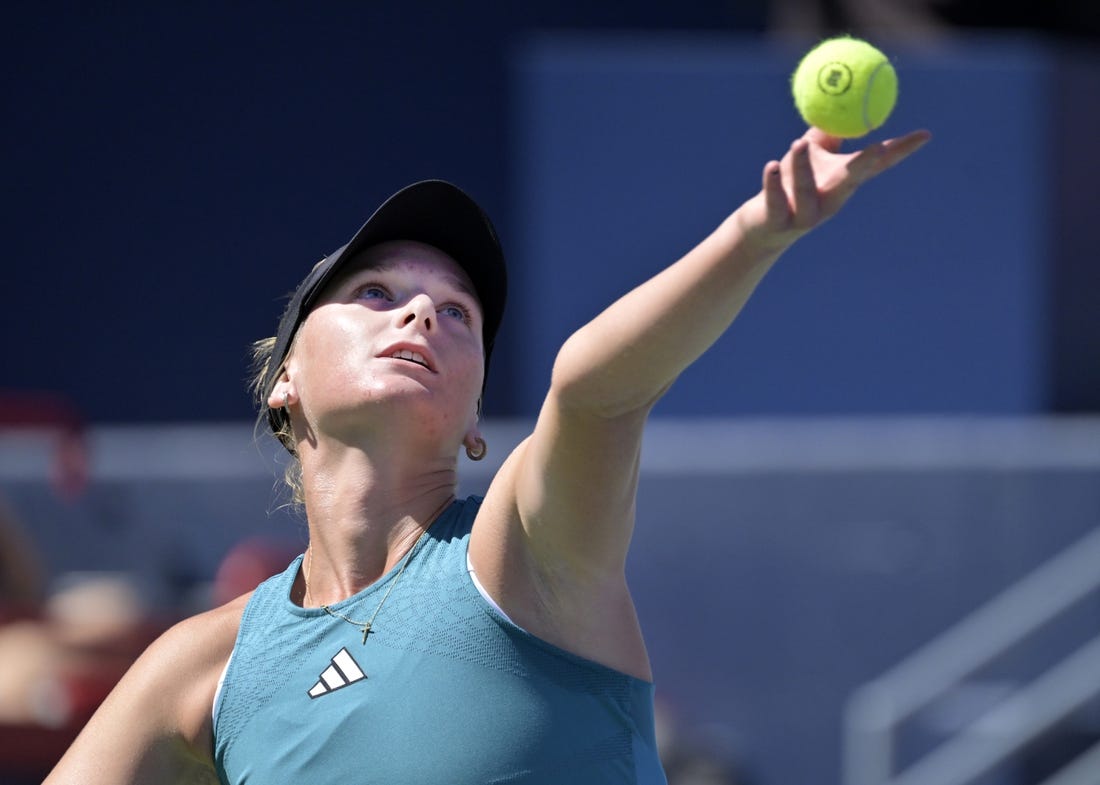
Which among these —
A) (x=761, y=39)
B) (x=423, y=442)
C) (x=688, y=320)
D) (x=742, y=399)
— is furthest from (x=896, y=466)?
(x=688, y=320)

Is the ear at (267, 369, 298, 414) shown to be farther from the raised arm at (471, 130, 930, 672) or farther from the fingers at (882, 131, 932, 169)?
the fingers at (882, 131, 932, 169)

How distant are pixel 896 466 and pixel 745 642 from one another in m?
0.98

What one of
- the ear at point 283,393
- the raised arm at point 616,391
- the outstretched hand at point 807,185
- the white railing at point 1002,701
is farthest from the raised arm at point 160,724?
the white railing at point 1002,701

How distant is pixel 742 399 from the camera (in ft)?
28.0

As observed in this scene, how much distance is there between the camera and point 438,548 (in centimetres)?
214

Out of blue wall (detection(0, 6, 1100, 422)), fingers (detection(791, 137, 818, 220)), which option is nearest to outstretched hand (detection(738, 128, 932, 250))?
fingers (detection(791, 137, 818, 220))

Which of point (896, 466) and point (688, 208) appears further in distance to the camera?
point (688, 208)

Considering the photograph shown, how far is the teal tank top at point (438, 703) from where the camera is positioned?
195 centimetres

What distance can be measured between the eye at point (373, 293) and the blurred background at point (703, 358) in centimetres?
340

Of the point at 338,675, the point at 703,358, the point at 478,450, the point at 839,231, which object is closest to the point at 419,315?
the point at 478,450

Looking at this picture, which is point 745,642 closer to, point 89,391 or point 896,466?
point 896,466

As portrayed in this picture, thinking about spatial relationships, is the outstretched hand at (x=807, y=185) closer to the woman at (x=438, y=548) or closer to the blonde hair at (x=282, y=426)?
the woman at (x=438, y=548)

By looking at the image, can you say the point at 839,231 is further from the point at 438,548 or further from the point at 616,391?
the point at 616,391

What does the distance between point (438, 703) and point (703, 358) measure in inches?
246
